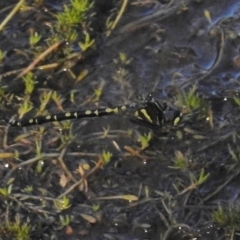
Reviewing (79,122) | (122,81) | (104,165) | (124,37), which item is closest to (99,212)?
(104,165)

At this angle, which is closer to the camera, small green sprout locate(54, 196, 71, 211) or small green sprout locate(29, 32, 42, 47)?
small green sprout locate(54, 196, 71, 211)

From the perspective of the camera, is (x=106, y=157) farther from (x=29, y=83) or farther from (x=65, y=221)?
(x=29, y=83)

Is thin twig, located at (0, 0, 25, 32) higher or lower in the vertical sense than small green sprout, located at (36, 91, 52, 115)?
higher

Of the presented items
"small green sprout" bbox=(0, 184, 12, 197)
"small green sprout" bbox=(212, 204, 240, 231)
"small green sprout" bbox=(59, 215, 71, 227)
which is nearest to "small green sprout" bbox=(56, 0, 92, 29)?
"small green sprout" bbox=(0, 184, 12, 197)

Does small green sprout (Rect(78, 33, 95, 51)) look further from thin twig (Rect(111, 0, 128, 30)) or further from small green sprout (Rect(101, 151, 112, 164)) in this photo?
small green sprout (Rect(101, 151, 112, 164))

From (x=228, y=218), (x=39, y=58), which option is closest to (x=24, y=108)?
(x=39, y=58)

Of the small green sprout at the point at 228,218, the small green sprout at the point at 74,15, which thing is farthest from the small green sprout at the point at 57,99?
the small green sprout at the point at 228,218

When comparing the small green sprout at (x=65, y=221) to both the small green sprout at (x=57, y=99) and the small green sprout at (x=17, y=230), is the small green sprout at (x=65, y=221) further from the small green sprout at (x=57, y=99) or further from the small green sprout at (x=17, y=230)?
the small green sprout at (x=57, y=99)

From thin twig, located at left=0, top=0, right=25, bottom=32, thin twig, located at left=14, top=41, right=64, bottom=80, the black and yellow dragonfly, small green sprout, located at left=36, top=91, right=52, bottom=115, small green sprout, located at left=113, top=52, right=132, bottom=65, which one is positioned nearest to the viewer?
the black and yellow dragonfly

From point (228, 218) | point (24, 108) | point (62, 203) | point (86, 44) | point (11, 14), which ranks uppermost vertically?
point (11, 14)

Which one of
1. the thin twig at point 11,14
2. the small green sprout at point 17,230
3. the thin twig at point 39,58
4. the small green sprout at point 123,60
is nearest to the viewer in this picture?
the small green sprout at point 17,230
